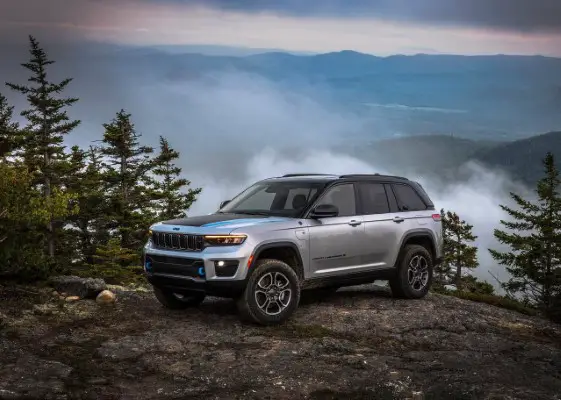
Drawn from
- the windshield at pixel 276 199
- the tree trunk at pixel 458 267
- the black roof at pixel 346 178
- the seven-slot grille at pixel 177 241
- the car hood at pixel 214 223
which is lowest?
the tree trunk at pixel 458 267

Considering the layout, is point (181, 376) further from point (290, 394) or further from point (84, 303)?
point (84, 303)

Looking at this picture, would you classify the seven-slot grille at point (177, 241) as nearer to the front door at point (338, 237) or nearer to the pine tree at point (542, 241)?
the front door at point (338, 237)

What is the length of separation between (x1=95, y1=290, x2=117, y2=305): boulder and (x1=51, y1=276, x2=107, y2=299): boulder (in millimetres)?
206

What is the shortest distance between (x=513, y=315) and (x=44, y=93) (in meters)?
37.4

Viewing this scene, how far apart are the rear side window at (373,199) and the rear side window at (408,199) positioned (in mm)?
376

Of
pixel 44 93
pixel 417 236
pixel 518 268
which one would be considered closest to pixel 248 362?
pixel 417 236

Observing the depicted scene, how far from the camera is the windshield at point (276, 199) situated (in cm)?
999

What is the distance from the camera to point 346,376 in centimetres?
727

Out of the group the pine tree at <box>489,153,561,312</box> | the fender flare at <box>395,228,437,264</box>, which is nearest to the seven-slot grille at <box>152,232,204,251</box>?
the fender flare at <box>395,228,437,264</box>

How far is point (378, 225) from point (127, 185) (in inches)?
1289

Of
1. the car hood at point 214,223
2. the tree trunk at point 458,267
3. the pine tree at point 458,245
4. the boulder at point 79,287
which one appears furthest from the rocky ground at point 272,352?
the tree trunk at point 458,267

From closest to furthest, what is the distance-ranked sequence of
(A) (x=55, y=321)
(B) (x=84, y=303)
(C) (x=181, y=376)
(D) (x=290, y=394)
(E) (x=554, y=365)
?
(D) (x=290, y=394)
(C) (x=181, y=376)
(E) (x=554, y=365)
(A) (x=55, y=321)
(B) (x=84, y=303)

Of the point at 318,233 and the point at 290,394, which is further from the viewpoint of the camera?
the point at 318,233

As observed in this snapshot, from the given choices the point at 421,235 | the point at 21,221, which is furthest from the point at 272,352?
the point at 21,221
